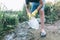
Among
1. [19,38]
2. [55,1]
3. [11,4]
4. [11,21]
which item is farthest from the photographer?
[11,4]

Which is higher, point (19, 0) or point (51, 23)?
point (19, 0)

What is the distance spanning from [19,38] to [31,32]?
1.10 feet

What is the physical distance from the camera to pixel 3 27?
5883 mm

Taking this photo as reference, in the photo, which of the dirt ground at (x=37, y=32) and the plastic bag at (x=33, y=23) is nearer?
the dirt ground at (x=37, y=32)

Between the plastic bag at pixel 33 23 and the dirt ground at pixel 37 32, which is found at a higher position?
the plastic bag at pixel 33 23

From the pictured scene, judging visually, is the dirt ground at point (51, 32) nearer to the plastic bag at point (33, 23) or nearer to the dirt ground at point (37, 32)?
the dirt ground at point (37, 32)

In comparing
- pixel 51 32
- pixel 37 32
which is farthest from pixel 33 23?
pixel 51 32

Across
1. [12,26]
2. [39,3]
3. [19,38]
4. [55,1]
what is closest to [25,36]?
[19,38]

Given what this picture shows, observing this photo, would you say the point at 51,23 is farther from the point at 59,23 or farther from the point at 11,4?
the point at 11,4

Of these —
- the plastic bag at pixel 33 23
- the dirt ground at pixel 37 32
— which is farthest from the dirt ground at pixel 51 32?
the plastic bag at pixel 33 23

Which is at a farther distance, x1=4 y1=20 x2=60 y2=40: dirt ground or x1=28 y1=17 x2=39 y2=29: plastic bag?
x1=28 y1=17 x2=39 y2=29: plastic bag

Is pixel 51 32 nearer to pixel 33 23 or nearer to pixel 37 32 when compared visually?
pixel 37 32

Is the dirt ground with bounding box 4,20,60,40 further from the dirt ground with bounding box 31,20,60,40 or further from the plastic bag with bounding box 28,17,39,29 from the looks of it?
the plastic bag with bounding box 28,17,39,29

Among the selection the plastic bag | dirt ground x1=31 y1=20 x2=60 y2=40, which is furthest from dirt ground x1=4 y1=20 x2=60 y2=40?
the plastic bag
